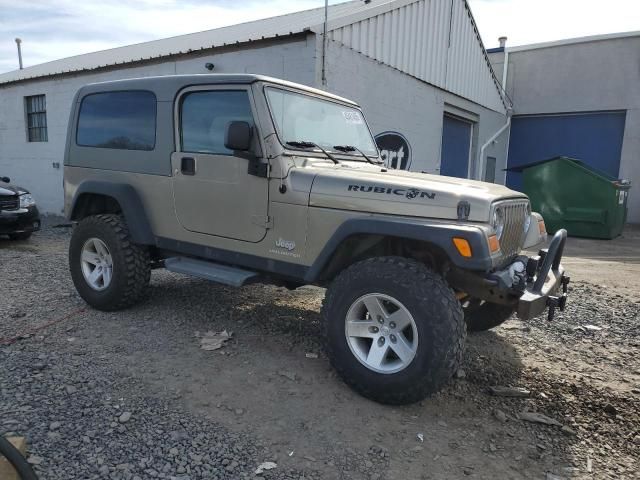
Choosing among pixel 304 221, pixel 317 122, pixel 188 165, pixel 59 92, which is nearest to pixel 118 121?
pixel 188 165

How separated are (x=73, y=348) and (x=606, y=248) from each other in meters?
9.78

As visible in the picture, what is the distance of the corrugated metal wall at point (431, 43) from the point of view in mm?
8758

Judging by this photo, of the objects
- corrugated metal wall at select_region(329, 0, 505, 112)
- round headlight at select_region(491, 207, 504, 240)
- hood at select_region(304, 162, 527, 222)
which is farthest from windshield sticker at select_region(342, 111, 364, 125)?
corrugated metal wall at select_region(329, 0, 505, 112)

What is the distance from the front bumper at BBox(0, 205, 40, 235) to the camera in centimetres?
795

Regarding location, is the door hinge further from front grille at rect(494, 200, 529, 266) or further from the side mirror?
front grille at rect(494, 200, 529, 266)

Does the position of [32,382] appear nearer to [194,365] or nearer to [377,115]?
[194,365]

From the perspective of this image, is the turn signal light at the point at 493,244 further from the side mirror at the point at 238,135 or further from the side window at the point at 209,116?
the side window at the point at 209,116

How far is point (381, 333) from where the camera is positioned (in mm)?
3098

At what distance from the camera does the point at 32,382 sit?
3156 mm

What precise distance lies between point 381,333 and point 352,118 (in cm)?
217

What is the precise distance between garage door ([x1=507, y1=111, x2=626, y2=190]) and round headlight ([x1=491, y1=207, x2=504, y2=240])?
1406cm

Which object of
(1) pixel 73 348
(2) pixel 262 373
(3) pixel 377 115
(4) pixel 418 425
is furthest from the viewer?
(3) pixel 377 115

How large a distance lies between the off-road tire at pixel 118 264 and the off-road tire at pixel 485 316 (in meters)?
2.96

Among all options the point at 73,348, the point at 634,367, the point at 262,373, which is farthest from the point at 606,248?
the point at 73,348
